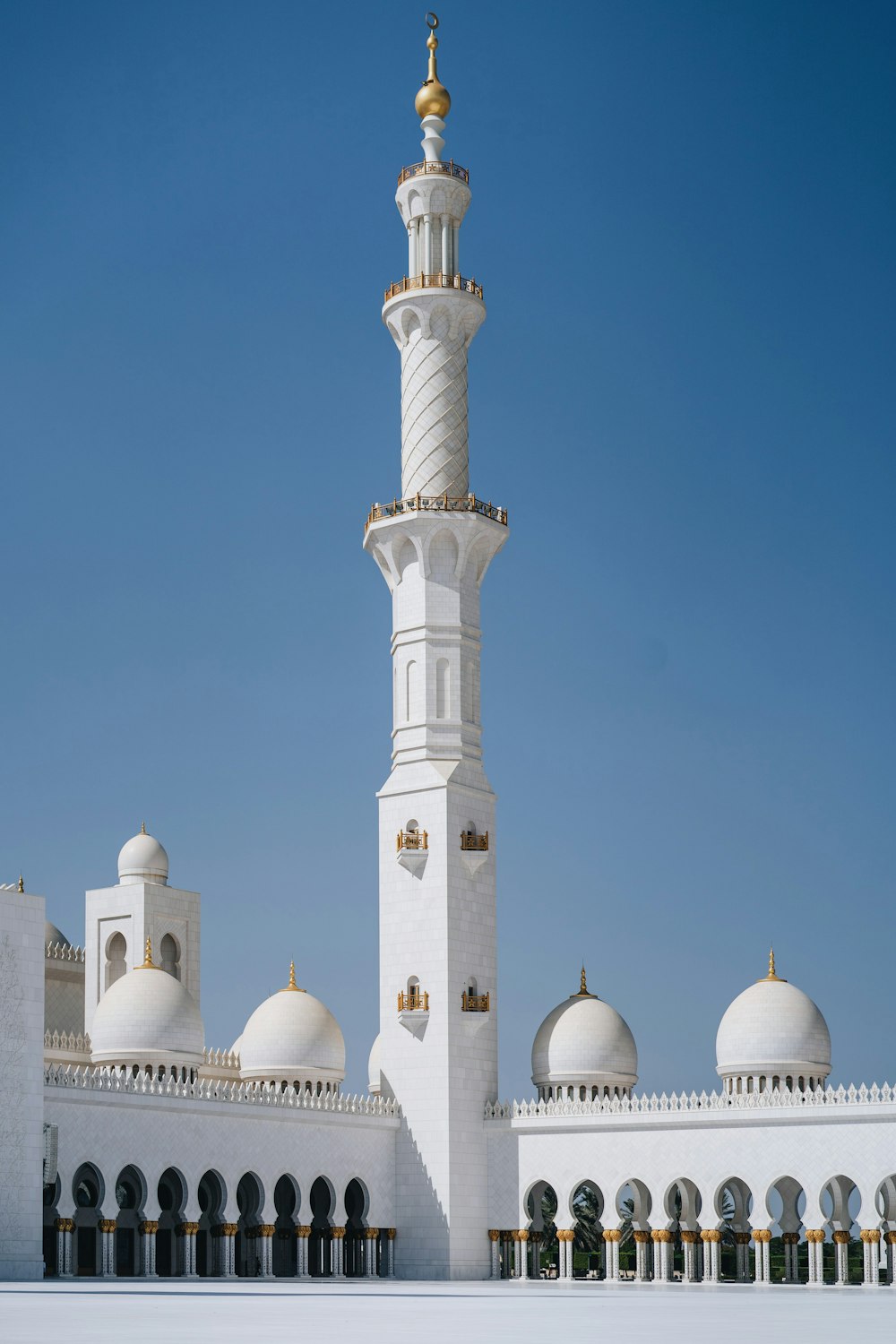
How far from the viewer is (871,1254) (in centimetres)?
3978

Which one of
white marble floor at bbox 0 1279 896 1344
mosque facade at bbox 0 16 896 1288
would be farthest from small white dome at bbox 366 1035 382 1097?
white marble floor at bbox 0 1279 896 1344

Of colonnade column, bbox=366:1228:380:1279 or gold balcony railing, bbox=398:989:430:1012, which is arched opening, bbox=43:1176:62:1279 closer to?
colonnade column, bbox=366:1228:380:1279

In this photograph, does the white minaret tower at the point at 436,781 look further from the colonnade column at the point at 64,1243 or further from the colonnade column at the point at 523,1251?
the colonnade column at the point at 64,1243

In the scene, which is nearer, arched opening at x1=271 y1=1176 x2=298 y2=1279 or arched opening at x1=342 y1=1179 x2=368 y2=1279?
arched opening at x1=342 y1=1179 x2=368 y2=1279

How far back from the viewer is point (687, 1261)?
42562mm

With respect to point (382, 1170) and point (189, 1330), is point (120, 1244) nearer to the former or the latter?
point (382, 1170)

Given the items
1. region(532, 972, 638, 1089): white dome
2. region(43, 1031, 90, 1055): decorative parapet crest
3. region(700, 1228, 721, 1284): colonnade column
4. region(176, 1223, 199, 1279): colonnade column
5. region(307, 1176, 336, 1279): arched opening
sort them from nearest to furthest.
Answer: region(176, 1223, 199, 1279): colonnade column → region(700, 1228, 721, 1284): colonnade column → region(43, 1031, 90, 1055): decorative parapet crest → region(532, 972, 638, 1089): white dome → region(307, 1176, 336, 1279): arched opening

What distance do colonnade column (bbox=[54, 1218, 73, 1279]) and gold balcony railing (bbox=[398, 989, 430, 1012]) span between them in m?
9.88

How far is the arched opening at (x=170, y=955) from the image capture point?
5059 cm

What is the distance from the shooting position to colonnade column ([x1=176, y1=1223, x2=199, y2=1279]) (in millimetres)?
40281

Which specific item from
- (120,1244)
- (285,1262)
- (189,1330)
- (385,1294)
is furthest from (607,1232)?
(189,1330)

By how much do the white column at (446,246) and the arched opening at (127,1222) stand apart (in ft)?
73.6

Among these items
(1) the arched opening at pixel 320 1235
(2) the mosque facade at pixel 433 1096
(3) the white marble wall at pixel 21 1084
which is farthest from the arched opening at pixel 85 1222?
(1) the arched opening at pixel 320 1235

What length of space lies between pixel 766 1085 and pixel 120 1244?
14690 mm
